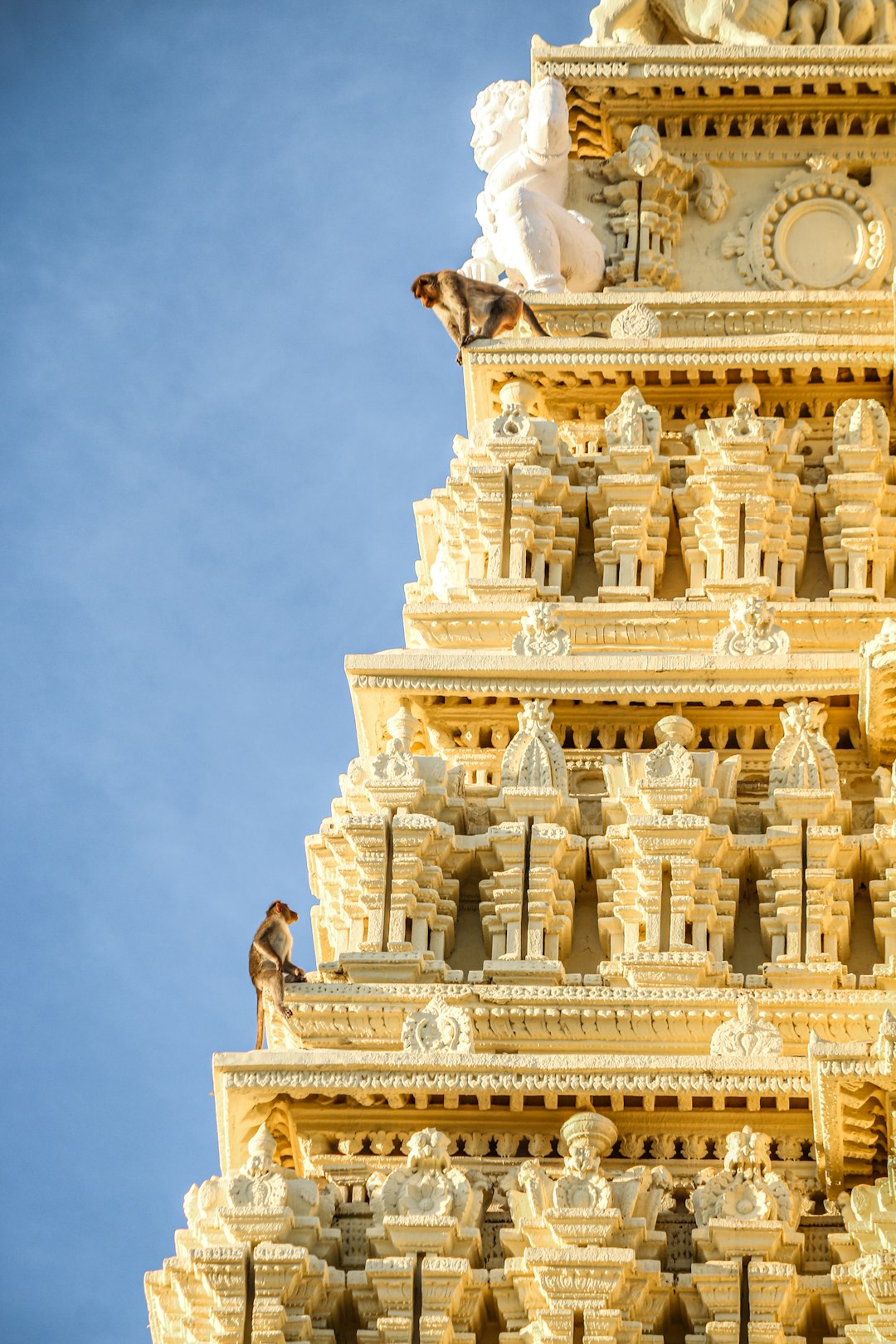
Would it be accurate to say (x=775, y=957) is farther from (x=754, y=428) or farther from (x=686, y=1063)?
(x=754, y=428)

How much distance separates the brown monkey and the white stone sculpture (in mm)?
8175

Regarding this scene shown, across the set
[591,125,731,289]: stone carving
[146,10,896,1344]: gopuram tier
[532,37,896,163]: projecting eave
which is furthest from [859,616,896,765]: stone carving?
[532,37,896,163]: projecting eave

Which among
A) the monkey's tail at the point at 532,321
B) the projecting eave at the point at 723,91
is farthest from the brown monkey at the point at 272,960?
the projecting eave at the point at 723,91

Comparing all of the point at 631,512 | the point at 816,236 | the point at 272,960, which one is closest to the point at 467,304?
the point at 631,512

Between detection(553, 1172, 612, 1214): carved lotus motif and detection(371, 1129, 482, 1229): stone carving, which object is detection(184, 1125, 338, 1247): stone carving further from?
detection(553, 1172, 612, 1214): carved lotus motif

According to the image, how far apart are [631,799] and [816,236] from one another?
8.69 m

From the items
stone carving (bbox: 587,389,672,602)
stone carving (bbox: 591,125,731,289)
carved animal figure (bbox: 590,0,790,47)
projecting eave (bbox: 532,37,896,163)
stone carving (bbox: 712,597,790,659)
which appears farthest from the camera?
carved animal figure (bbox: 590,0,790,47)

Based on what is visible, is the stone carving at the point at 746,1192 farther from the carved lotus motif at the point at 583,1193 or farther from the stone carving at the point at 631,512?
the stone carving at the point at 631,512

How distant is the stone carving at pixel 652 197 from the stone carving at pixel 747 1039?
33.9 ft

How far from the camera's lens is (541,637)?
25.1 metres

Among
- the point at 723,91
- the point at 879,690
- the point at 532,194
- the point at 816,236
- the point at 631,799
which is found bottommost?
the point at 631,799

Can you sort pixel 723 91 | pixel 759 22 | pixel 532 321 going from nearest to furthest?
pixel 532 321, pixel 723 91, pixel 759 22

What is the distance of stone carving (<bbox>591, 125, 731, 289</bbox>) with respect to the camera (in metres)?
30.2

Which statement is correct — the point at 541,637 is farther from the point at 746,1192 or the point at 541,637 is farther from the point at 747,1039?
the point at 746,1192
